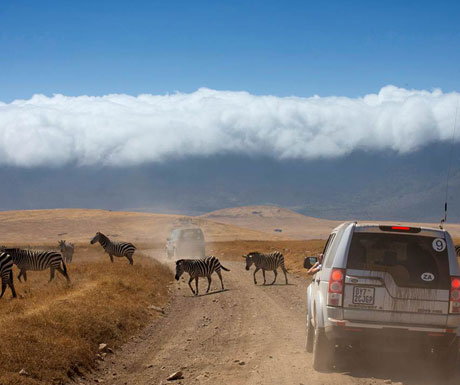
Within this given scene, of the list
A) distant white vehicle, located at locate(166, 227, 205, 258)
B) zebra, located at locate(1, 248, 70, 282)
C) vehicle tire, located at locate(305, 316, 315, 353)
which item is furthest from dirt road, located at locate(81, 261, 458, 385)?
distant white vehicle, located at locate(166, 227, 205, 258)

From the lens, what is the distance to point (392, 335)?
10.1m

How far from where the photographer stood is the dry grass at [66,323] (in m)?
11.4

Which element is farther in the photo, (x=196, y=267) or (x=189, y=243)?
(x=189, y=243)

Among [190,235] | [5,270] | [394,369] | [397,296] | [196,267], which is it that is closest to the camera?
[397,296]

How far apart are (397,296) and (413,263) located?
69 centimetres

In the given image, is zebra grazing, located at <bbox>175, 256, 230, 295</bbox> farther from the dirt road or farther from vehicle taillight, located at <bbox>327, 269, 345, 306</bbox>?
vehicle taillight, located at <bbox>327, 269, 345, 306</bbox>

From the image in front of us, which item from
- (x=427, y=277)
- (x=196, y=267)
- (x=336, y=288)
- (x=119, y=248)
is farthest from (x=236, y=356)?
(x=119, y=248)

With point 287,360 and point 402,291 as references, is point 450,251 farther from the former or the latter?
point 287,360

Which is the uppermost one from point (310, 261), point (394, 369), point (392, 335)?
point (310, 261)

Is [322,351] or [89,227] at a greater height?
[322,351]

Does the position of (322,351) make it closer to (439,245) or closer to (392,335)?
(392,335)

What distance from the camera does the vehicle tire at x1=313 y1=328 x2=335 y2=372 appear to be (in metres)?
10.8

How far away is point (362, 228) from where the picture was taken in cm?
1055

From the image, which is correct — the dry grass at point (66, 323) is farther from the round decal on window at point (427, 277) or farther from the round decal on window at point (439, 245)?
the round decal on window at point (439, 245)
